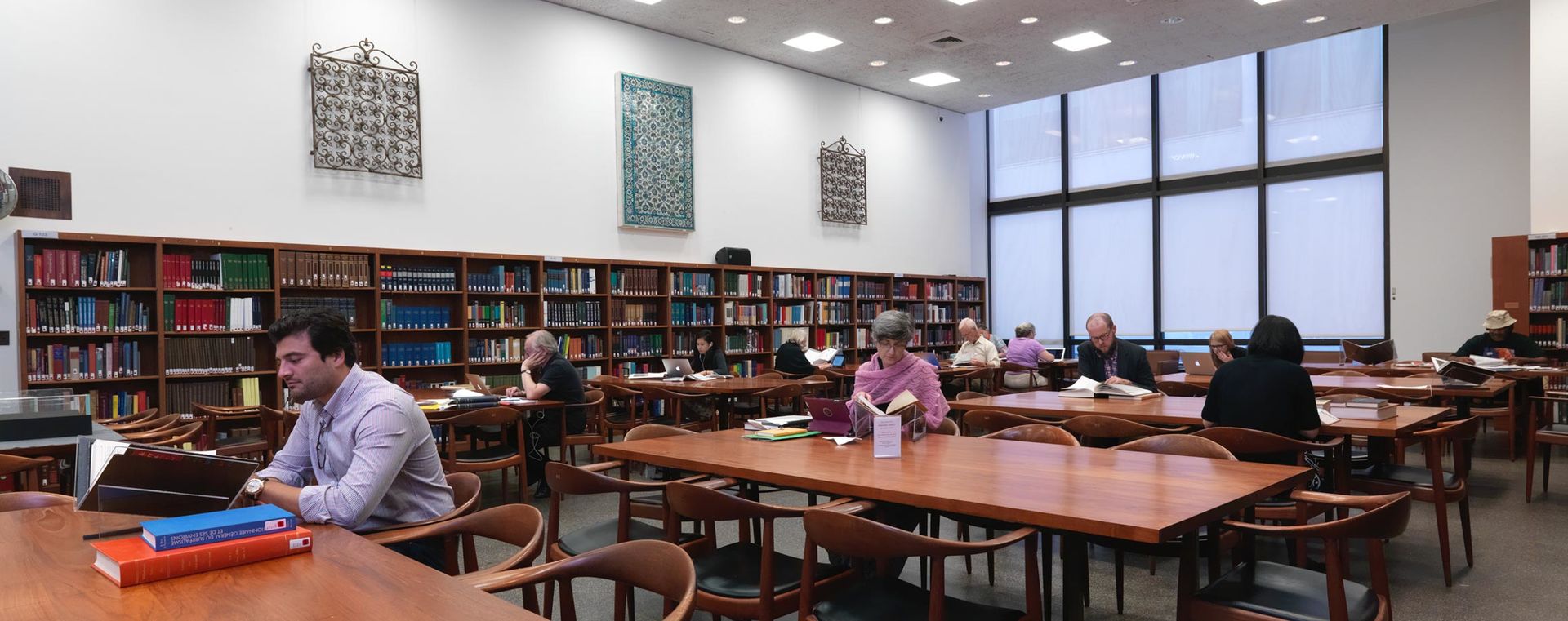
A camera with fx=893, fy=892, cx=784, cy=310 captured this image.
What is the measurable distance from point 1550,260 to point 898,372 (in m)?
7.38

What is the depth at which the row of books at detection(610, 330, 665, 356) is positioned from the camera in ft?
29.8

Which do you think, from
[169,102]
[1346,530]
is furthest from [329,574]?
[169,102]

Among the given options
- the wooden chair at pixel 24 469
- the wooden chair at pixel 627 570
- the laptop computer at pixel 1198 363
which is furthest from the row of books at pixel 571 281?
the wooden chair at pixel 627 570

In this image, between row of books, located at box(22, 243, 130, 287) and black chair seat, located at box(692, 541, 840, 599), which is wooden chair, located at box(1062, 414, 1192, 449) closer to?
black chair seat, located at box(692, 541, 840, 599)

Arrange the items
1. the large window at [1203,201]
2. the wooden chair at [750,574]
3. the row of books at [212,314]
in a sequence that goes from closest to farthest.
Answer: the wooden chair at [750,574]
the row of books at [212,314]
the large window at [1203,201]

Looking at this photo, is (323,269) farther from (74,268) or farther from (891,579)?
(891,579)

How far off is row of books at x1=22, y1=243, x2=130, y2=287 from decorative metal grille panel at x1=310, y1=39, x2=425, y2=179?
61.9 inches

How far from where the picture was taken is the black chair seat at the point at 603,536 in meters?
3.09

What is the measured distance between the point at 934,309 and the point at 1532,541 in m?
8.41

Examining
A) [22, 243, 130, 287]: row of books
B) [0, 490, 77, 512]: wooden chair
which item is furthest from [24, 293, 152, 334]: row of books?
[0, 490, 77, 512]: wooden chair

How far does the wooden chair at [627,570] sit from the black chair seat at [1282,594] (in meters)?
1.49

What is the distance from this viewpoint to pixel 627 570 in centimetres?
190

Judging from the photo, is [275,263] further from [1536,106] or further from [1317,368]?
[1536,106]

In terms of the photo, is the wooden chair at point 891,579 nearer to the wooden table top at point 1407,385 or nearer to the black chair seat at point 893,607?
the black chair seat at point 893,607
